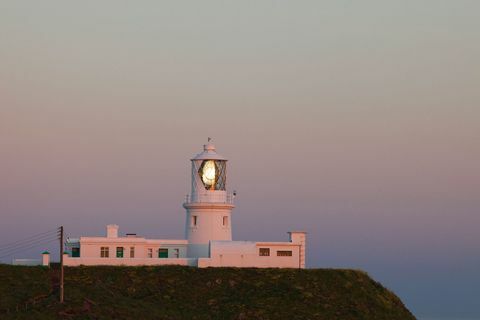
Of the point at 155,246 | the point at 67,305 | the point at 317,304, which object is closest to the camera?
the point at 67,305

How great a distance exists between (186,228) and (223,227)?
3.18m

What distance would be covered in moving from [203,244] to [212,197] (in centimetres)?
385

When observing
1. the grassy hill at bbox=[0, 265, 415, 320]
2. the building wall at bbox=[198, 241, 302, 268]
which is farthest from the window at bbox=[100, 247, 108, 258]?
the building wall at bbox=[198, 241, 302, 268]

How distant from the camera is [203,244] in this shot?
269 feet

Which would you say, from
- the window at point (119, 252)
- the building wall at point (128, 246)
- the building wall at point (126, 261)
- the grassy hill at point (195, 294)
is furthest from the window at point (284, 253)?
the window at point (119, 252)

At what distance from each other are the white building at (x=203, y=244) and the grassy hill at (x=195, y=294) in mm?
1953

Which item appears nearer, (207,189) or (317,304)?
(317,304)

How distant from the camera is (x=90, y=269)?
74.8 metres

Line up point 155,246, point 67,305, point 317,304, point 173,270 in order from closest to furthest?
point 67,305, point 317,304, point 173,270, point 155,246

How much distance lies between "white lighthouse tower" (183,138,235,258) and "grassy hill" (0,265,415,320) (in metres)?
6.35

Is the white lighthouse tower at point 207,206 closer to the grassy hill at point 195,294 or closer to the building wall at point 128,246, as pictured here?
the building wall at point 128,246

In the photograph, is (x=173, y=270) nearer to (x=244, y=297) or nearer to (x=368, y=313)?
(x=244, y=297)

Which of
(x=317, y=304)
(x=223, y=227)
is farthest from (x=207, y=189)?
(x=317, y=304)

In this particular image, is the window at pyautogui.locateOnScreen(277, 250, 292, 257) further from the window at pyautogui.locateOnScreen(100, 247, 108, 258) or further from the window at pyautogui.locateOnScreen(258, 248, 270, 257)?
→ the window at pyautogui.locateOnScreen(100, 247, 108, 258)
